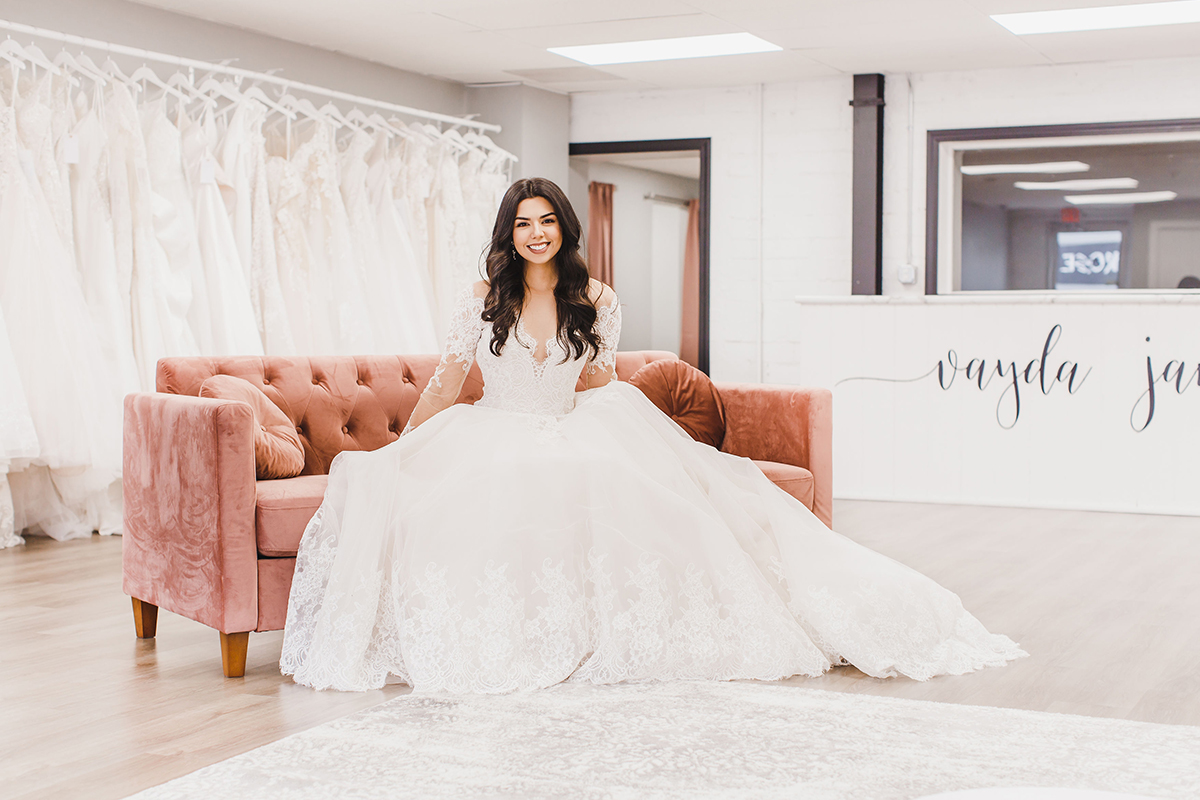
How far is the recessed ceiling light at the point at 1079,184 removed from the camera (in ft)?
22.3

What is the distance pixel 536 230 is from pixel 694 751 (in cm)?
150

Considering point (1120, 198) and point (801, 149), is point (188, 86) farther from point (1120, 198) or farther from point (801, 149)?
point (1120, 198)

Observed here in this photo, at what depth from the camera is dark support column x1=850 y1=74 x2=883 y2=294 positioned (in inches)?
271

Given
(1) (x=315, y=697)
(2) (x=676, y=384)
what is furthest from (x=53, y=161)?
(1) (x=315, y=697)

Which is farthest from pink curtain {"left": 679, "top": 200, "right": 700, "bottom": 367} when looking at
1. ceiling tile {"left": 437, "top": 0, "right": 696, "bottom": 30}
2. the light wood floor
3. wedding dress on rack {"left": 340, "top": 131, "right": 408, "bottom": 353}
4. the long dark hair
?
the long dark hair

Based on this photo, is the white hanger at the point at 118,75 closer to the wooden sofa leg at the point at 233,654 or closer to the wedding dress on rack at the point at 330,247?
the wedding dress on rack at the point at 330,247

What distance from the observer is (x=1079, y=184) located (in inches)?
271

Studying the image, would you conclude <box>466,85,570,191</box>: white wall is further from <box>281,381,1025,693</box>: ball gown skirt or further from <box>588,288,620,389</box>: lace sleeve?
<box>281,381,1025,693</box>: ball gown skirt

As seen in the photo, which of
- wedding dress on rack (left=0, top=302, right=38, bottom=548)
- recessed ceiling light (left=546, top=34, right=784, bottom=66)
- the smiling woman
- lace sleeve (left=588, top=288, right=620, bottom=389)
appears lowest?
wedding dress on rack (left=0, top=302, right=38, bottom=548)

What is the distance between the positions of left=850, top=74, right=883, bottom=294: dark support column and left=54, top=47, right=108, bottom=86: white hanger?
3.99 meters

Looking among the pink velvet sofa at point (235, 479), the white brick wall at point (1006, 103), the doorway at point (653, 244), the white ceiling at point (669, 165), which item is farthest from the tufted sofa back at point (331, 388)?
the white ceiling at point (669, 165)

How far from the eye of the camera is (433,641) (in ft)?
9.05

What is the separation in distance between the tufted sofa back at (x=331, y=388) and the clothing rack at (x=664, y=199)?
6.57 metres

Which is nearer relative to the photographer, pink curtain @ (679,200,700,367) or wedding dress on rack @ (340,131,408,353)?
wedding dress on rack @ (340,131,408,353)
